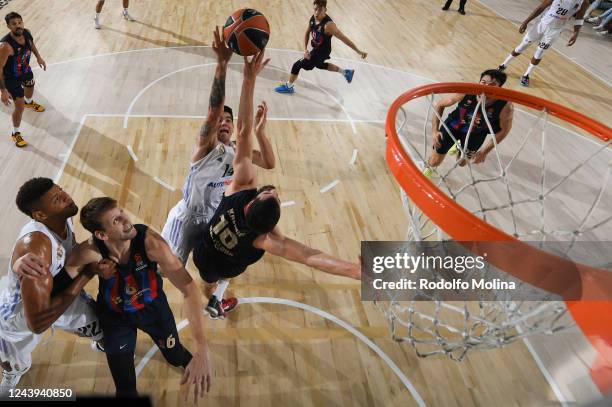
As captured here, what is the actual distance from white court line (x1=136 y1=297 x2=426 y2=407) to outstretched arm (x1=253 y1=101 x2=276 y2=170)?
116 cm

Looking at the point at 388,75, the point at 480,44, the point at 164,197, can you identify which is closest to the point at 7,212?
the point at 164,197

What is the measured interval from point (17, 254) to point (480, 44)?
9679mm

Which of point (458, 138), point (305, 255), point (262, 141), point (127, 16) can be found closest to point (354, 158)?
point (458, 138)

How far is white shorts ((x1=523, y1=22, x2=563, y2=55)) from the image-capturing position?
7008 millimetres

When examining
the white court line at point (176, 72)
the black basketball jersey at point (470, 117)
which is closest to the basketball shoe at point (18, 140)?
the white court line at point (176, 72)

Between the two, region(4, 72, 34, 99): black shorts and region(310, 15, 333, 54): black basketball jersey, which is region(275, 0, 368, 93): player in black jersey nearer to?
region(310, 15, 333, 54): black basketball jersey

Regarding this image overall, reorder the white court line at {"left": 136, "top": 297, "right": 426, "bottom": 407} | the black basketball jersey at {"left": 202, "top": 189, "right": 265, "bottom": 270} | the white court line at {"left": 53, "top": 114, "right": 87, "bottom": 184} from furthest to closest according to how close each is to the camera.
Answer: the white court line at {"left": 53, "top": 114, "right": 87, "bottom": 184}
the white court line at {"left": 136, "top": 297, "right": 426, "bottom": 407}
the black basketball jersey at {"left": 202, "top": 189, "right": 265, "bottom": 270}

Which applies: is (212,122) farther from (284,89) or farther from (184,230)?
(284,89)

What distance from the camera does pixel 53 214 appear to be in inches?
89.3

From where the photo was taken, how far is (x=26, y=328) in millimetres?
2385

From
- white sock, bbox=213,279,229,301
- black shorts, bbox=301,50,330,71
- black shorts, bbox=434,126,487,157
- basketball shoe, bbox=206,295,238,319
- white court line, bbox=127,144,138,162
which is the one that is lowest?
white court line, bbox=127,144,138,162

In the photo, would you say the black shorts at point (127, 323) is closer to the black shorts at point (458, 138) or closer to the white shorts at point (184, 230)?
the white shorts at point (184, 230)

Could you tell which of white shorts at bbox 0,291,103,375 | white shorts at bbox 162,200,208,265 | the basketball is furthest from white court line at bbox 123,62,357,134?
white shorts at bbox 0,291,103,375

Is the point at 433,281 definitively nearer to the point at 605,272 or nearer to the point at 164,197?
the point at 605,272
